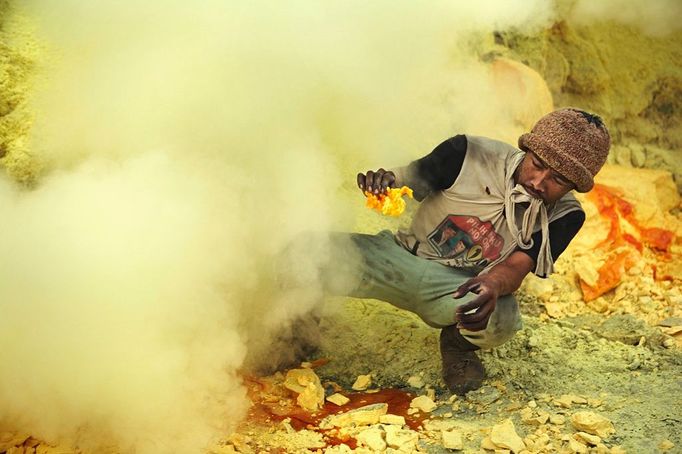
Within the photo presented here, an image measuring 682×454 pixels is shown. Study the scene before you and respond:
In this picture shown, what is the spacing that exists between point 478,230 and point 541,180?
1.16ft

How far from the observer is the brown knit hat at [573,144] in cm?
264

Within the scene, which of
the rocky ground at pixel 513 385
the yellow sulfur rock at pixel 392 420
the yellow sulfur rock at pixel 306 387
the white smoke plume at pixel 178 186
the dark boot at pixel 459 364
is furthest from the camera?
the dark boot at pixel 459 364

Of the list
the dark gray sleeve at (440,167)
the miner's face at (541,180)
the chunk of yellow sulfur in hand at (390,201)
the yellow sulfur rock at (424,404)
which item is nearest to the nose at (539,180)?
the miner's face at (541,180)

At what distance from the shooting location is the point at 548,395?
2.98m

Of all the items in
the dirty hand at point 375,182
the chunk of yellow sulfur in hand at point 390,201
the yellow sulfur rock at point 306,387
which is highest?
the dirty hand at point 375,182

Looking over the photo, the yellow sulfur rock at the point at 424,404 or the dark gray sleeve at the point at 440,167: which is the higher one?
the dark gray sleeve at the point at 440,167

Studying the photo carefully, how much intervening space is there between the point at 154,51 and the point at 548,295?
2303 mm

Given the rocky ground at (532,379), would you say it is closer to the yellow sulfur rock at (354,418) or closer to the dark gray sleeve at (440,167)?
the yellow sulfur rock at (354,418)

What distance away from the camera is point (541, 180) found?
2725 millimetres

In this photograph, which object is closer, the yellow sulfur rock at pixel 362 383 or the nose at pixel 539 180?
the nose at pixel 539 180

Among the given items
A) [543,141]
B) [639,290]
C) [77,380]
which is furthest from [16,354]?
[639,290]

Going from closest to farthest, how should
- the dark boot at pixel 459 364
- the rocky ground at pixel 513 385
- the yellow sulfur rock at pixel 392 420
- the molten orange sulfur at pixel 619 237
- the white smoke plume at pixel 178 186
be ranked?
the white smoke plume at pixel 178 186, the rocky ground at pixel 513 385, the yellow sulfur rock at pixel 392 420, the dark boot at pixel 459 364, the molten orange sulfur at pixel 619 237

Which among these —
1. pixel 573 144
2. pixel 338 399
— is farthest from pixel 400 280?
pixel 573 144

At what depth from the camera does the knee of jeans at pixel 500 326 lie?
2920 millimetres
